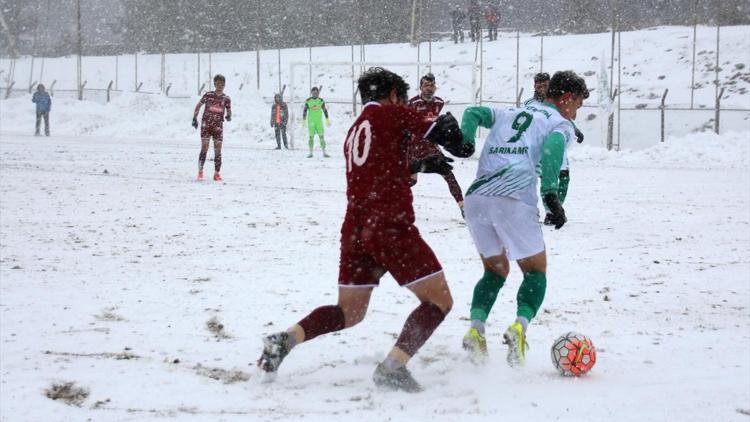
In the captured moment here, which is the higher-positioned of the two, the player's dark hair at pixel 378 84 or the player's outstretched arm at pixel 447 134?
the player's dark hair at pixel 378 84

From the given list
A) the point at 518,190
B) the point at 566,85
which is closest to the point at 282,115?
the point at 566,85

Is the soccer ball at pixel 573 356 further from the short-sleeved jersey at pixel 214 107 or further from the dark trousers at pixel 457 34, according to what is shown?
the dark trousers at pixel 457 34

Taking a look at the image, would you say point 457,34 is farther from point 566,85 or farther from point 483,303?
point 483,303

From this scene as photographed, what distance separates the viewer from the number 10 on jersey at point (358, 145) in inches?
168

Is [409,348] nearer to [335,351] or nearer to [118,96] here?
[335,351]

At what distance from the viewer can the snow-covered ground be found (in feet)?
13.8

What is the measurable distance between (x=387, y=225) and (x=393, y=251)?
13 cm

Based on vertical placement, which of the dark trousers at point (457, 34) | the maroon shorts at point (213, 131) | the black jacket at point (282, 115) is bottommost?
the maroon shorts at point (213, 131)

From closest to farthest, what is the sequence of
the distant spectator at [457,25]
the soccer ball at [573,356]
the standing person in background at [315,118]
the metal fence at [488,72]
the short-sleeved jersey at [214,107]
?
1. the soccer ball at [573,356]
2. the short-sleeved jersey at [214,107]
3. the standing person in background at [315,118]
4. the metal fence at [488,72]
5. the distant spectator at [457,25]

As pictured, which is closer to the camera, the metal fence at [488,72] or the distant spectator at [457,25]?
the metal fence at [488,72]

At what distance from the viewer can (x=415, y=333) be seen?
14.1ft

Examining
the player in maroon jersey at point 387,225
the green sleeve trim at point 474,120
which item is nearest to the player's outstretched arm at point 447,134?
the player in maroon jersey at point 387,225

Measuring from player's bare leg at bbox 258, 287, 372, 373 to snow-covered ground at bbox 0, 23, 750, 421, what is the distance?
166mm

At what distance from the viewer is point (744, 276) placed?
7594mm
